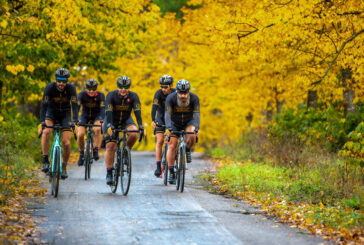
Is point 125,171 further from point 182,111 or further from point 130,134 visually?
point 182,111

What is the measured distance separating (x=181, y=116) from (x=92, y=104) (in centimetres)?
381

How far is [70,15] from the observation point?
16078 mm

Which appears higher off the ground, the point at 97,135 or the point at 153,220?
the point at 97,135

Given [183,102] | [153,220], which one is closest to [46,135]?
[183,102]

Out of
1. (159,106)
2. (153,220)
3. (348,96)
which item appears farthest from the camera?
(348,96)

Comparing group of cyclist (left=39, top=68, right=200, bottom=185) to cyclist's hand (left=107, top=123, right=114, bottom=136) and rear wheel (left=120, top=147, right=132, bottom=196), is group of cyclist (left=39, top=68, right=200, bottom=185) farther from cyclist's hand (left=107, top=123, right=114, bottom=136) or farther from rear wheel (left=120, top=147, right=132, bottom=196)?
rear wheel (left=120, top=147, right=132, bottom=196)

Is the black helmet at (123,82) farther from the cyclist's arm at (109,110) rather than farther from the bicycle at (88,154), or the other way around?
the bicycle at (88,154)

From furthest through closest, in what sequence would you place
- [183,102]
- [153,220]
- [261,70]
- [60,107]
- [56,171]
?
1. [261,70]
2. [183,102]
3. [60,107]
4. [56,171]
5. [153,220]

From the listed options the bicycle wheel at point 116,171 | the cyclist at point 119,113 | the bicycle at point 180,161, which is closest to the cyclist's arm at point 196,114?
the bicycle at point 180,161

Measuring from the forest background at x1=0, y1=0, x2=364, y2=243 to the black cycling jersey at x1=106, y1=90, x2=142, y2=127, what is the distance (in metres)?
2.44

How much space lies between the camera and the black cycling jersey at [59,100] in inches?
481

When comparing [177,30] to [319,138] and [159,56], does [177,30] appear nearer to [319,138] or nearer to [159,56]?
[159,56]

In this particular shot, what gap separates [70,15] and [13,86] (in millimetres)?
4682

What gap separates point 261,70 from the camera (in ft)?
74.2
